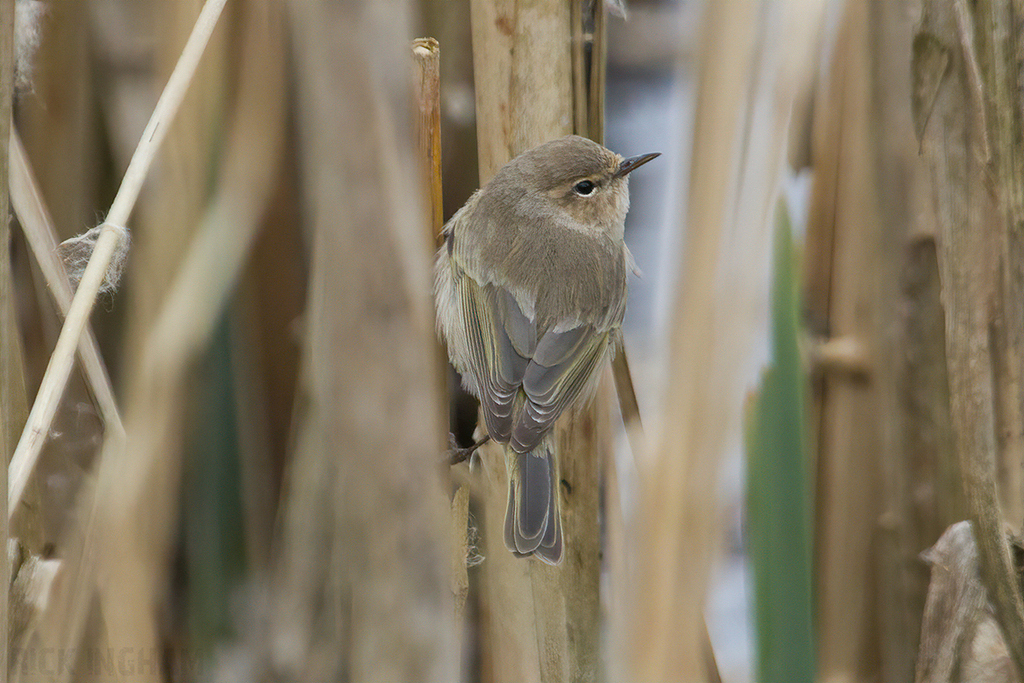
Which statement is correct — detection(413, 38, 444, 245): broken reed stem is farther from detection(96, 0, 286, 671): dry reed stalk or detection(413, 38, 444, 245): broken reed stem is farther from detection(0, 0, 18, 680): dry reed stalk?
detection(96, 0, 286, 671): dry reed stalk

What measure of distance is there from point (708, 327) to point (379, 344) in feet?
2.00

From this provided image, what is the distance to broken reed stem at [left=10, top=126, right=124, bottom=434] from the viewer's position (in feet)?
4.66

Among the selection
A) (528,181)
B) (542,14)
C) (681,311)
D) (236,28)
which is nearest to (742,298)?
(681,311)

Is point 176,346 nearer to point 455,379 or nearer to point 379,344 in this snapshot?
point 455,379

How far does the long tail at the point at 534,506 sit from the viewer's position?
139 cm

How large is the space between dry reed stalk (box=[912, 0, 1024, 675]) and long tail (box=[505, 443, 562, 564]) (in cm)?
71

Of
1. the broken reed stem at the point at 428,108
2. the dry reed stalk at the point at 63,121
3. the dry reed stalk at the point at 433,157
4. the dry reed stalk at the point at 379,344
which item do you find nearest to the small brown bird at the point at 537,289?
the dry reed stalk at the point at 433,157

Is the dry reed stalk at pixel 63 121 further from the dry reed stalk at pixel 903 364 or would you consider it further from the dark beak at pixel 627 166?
the dry reed stalk at pixel 903 364

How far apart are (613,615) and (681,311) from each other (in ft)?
2.28

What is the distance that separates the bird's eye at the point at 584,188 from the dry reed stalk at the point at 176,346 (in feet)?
2.13

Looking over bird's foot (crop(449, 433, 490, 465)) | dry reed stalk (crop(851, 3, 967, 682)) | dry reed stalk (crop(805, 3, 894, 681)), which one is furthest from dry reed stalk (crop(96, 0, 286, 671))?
dry reed stalk (crop(851, 3, 967, 682))

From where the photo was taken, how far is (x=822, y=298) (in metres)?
2.05

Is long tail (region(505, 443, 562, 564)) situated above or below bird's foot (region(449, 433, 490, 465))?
below

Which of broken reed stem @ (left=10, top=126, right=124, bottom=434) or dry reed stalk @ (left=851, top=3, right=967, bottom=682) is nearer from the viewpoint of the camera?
broken reed stem @ (left=10, top=126, right=124, bottom=434)
